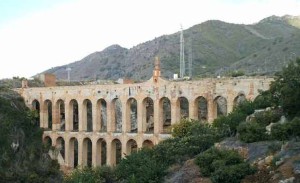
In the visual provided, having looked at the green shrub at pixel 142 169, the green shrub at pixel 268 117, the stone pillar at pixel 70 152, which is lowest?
the stone pillar at pixel 70 152

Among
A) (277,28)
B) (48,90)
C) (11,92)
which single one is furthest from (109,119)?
(277,28)

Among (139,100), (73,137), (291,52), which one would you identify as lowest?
(73,137)

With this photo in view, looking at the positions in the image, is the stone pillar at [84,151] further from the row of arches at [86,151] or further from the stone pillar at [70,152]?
the stone pillar at [70,152]

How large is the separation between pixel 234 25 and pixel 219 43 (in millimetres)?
14923

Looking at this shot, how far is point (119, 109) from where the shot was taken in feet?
190

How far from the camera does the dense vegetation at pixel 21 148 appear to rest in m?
45.2

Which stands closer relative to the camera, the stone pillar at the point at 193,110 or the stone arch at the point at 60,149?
the stone pillar at the point at 193,110

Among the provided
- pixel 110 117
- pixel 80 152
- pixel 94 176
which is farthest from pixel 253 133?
pixel 80 152

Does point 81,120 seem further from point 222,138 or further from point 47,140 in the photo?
point 222,138

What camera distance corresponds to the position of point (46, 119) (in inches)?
2173

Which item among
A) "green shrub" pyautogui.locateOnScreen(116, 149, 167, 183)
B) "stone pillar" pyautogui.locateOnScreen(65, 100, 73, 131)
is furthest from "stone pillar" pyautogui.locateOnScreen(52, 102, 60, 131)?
"green shrub" pyautogui.locateOnScreen(116, 149, 167, 183)

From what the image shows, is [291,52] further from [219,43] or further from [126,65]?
[126,65]

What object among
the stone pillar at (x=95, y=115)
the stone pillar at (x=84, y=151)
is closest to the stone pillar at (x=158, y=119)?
the stone pillar at (x=95, y=115)

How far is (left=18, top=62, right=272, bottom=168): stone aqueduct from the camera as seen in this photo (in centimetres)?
4078
